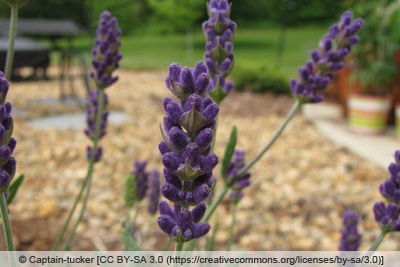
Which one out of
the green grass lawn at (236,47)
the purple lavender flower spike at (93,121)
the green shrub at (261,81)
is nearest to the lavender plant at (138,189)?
the purple lavender flower spike at (93,121)

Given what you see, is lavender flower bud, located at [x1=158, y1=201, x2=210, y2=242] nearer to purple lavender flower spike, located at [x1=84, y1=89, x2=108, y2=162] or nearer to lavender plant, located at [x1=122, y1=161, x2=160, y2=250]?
lavender plant, located at [x1=122, y1=161, x2=160, y2=250]

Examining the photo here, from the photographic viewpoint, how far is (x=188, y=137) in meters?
0.86

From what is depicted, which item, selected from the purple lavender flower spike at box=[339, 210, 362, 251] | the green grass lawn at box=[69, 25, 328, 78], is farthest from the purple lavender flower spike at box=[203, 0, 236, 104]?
the green grass lawn at box=[69, 25, 328, 78]

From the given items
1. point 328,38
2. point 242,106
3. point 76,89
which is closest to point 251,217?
point 328,38

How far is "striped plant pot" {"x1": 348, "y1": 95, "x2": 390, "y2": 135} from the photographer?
621 centimetres

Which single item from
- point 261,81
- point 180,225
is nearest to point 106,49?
point 180,225

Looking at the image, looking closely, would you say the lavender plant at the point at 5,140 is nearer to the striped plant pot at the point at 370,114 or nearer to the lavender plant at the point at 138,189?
the lavender plant at the point at 138,189

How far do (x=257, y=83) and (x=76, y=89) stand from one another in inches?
136

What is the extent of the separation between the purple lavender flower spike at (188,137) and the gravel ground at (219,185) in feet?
3.83

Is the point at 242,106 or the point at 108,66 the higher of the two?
the point at 108,66

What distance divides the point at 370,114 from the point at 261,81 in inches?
134

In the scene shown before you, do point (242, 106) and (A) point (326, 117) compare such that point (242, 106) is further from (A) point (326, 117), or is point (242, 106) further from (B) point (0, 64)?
(B) point (0, 64)

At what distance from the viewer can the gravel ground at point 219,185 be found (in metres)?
3.38

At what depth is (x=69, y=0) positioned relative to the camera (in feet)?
71.2
